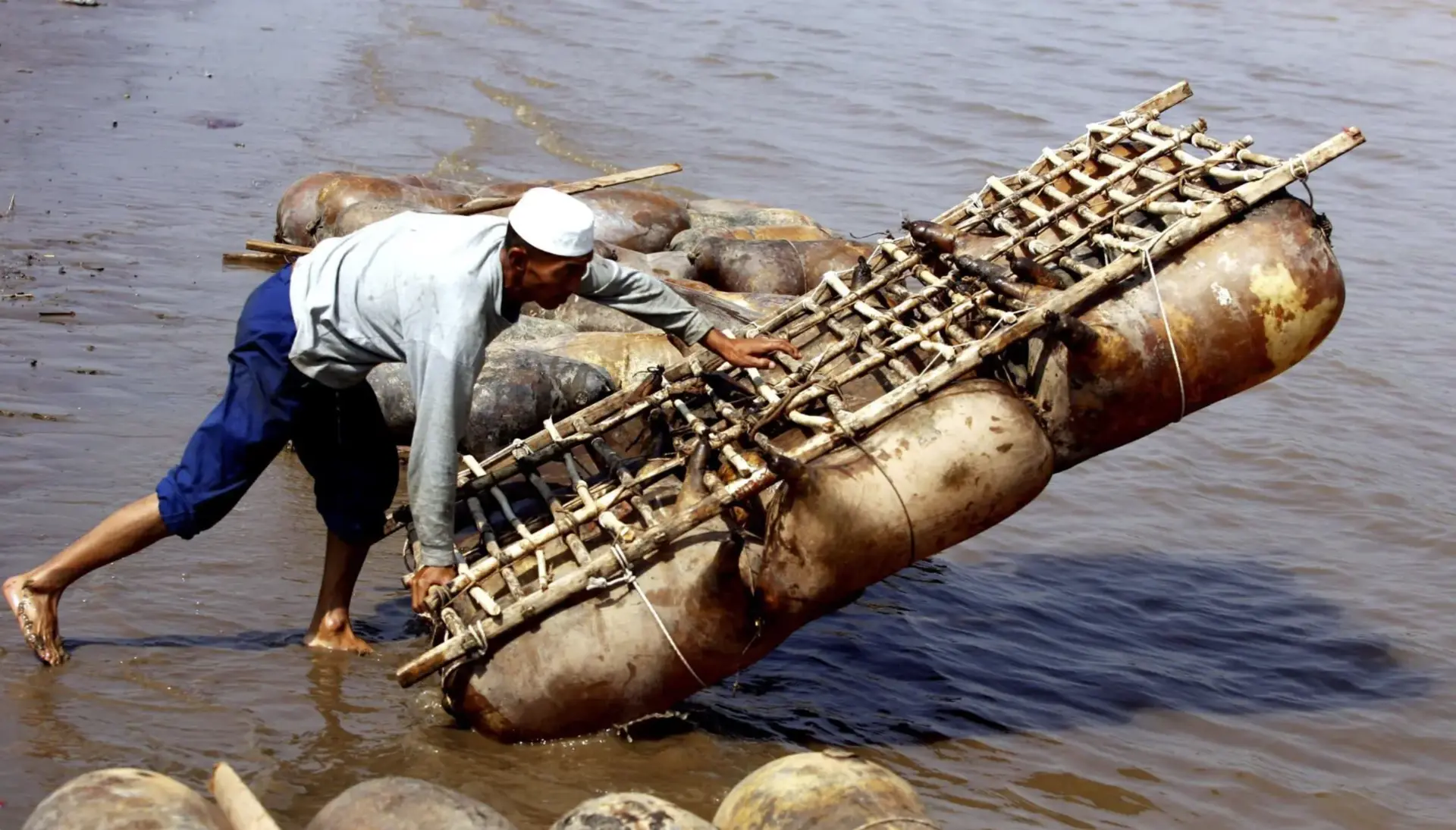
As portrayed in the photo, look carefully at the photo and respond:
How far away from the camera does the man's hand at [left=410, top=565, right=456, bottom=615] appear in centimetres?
390

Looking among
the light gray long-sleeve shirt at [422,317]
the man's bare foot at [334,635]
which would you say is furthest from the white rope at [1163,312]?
the man's bare foot at [334,635]

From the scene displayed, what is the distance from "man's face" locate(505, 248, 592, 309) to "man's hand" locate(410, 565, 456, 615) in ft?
2.42

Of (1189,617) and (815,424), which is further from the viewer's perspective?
(1189,617)

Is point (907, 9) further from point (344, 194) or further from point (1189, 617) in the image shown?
point (1189, 617)

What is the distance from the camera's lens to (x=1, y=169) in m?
9.30

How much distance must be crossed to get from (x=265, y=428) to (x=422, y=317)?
75 cm

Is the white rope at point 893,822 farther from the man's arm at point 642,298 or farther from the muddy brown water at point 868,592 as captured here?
the man's arm at point 642,298

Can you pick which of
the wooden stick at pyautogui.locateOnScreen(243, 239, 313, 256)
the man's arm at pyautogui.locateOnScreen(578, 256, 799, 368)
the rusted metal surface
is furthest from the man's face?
the wooden stick at pyautogui.locateOnScreen(243, 239, 313, 256)

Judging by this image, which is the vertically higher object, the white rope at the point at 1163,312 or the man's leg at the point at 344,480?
the white rope at the point at 1163,312

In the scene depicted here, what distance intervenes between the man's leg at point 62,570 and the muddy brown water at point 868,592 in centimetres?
11

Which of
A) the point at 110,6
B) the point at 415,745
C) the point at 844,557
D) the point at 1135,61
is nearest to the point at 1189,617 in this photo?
the point at 844,557

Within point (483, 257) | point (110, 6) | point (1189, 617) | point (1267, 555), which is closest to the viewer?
point (483, 257)

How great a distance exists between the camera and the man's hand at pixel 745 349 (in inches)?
174

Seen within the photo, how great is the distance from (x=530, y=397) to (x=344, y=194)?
10.8ft
